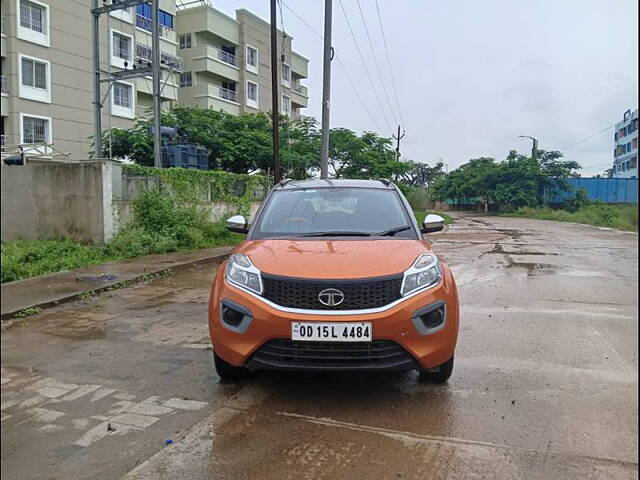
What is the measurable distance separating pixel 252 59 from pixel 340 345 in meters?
38.6

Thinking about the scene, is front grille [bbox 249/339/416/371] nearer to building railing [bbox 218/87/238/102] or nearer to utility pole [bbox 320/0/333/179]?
utility pole [bbox 320/0/333/179]

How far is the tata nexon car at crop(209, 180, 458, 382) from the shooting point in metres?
3.38

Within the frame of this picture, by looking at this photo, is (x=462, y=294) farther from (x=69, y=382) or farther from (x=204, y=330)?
(x=69, y=382)

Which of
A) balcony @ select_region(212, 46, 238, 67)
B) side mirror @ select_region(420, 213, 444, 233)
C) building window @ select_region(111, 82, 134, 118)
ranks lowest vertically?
side mirror @ select_region(420, 213, 444, 233)

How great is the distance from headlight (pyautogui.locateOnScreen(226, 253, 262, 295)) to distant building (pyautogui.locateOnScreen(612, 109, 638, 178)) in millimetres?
2591

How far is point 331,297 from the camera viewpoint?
3.41 meters

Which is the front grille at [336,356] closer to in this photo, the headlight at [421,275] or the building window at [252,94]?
the headlight at [421,275]

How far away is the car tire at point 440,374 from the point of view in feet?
12.8

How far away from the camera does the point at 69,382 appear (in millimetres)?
3926

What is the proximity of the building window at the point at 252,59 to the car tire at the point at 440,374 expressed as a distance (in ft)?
123

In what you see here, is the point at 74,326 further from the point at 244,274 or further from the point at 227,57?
the point at 227,57

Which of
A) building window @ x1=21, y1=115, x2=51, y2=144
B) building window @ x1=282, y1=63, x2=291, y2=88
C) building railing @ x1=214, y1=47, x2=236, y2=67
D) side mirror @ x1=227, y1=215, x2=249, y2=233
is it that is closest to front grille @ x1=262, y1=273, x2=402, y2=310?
side mirror @ x1=227, y1=215, x2=249, y2=233

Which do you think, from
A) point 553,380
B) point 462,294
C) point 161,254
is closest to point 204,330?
point 553,380

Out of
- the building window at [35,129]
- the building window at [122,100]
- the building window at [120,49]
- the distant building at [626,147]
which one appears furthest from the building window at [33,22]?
the distant building at [626,147]
